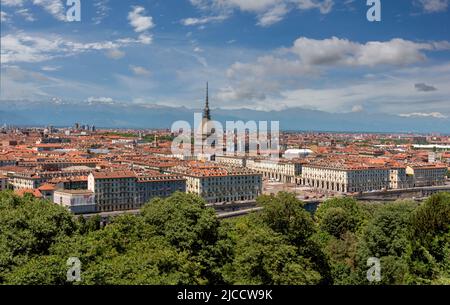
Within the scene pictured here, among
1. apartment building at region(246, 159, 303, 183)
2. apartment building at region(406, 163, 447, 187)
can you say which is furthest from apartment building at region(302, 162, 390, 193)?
apartment building at region(406, 163, 447, 187)

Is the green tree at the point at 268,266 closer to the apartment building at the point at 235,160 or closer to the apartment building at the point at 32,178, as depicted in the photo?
the apartment building at the point at 32,178

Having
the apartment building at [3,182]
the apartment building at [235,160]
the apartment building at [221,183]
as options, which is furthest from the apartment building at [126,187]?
the apartment building at [235,160]

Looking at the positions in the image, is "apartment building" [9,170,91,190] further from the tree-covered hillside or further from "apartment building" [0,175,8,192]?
the tree-covered hillside

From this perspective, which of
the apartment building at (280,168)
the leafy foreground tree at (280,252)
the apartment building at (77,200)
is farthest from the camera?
the apartment building at (280,168)
